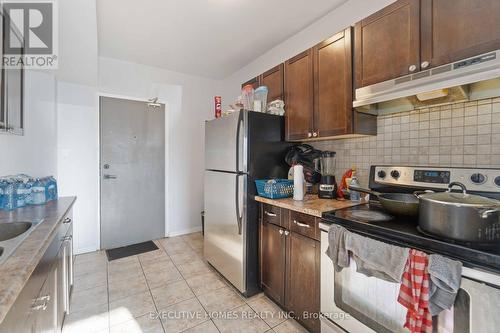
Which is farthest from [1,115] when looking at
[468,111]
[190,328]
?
[468,111]

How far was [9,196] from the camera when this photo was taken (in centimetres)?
154

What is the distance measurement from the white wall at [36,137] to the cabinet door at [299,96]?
2342mm

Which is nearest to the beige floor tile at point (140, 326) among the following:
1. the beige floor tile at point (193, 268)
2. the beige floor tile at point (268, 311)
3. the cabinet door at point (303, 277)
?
the beige floor tile at point (193, 268)

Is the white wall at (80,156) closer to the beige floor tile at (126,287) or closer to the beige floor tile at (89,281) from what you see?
the beige floor tile at (89,281)

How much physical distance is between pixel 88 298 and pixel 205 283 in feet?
3.34

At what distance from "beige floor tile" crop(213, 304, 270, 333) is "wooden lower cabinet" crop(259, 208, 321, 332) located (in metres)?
0.21

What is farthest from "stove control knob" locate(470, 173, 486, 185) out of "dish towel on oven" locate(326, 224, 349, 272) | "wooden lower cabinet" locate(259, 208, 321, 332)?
"wooden lower cabinet" locate(259, 208, 321, 332)

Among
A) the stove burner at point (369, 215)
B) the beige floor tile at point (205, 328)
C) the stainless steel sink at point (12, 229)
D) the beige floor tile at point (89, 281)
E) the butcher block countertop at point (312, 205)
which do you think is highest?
the stove burner at point (369, 215)

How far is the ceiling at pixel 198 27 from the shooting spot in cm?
204

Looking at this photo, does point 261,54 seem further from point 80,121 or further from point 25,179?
point 25,179

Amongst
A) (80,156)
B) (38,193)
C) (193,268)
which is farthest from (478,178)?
(80,156)

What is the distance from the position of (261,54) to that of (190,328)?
3.11 metres

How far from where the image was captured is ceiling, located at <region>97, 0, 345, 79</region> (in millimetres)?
2035

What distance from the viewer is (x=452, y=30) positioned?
1.13 metres
